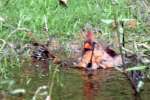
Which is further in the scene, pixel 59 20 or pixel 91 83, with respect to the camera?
pixel 59 20

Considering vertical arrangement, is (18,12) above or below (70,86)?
Result: above

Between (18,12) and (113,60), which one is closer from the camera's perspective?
(113,60)

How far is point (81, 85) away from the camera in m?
4.22

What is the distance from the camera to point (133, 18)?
6109 millimetres

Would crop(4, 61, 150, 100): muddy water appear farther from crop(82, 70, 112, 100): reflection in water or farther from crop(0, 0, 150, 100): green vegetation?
crop(0, 0, 150, 100): green vegetation

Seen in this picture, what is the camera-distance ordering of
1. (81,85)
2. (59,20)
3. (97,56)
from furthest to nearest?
(59,20)
(97,56)
(81,85)

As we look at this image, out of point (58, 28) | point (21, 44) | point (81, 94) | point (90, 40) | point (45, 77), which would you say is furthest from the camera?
point (58, 28)

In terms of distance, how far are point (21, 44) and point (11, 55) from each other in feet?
1.27

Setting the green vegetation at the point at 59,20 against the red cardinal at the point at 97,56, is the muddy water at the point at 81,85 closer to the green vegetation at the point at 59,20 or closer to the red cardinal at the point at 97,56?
the red cardinal at the point at 97,56

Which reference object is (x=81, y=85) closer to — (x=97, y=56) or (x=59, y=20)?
(x=97, y=56)

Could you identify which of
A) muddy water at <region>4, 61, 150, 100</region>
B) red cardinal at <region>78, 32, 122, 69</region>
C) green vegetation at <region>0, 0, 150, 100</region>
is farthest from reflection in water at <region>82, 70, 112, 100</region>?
green vegetation at <region>0, 0, 150, 100</region>

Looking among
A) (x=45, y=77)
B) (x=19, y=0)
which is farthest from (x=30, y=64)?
(x=19, y=0)

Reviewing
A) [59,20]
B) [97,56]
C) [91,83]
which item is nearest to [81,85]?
[91,83]

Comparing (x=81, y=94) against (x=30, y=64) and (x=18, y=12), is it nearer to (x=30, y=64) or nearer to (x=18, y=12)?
(x=30, y=64)
